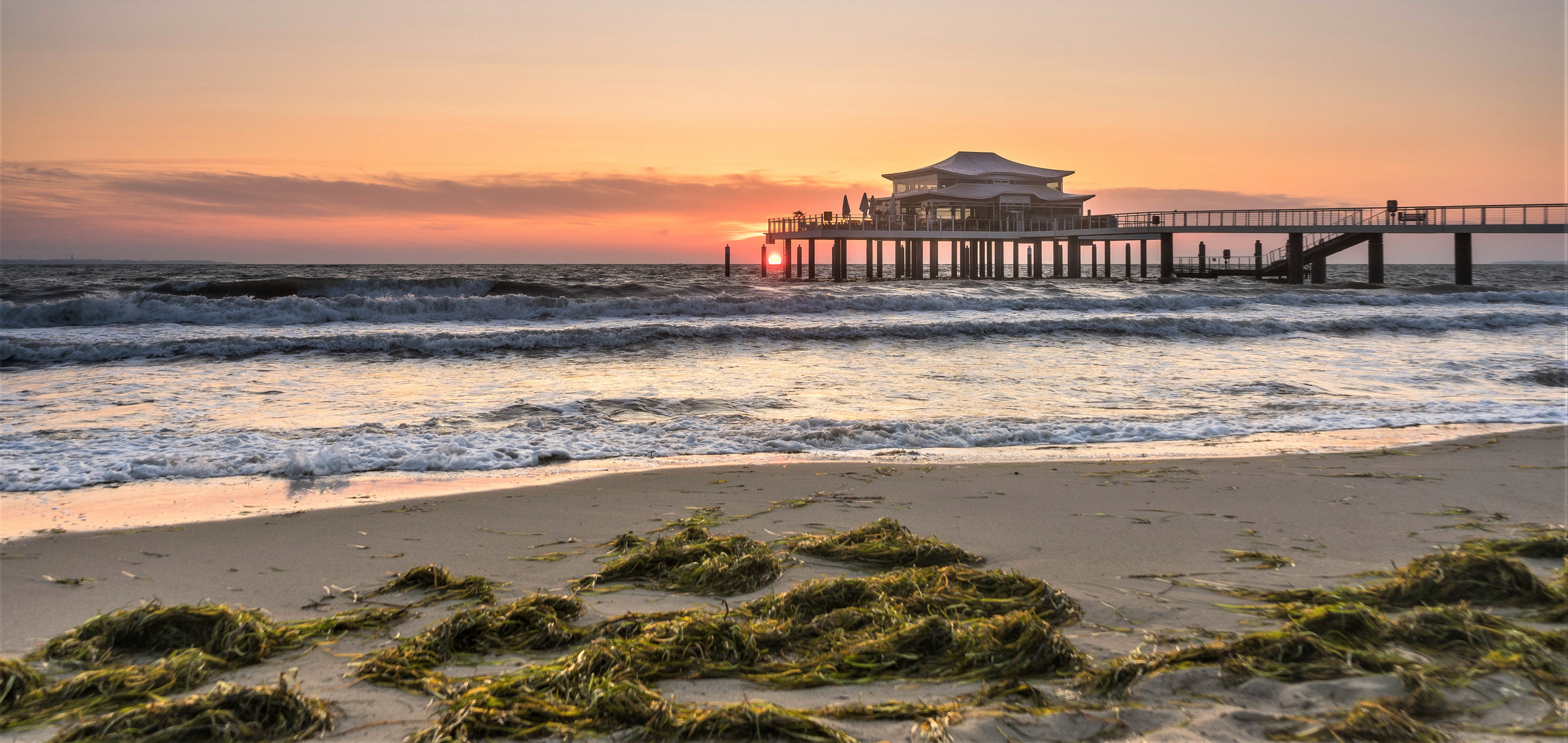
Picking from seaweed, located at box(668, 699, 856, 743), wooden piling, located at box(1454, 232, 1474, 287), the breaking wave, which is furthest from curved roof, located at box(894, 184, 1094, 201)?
seaweed, located at box(668, 699, 856, 743)

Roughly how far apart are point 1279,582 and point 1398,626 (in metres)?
0.66

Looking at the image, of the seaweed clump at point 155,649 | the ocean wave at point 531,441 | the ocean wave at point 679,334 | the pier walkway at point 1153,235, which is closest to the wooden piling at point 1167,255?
the pier walkway at point 1153,235

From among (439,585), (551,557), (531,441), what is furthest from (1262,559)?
(531,441)

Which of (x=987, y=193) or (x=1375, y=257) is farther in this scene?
(x=987, y=193)

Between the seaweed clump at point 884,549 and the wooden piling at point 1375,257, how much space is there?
42.9 metres

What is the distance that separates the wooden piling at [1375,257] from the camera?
38.1 meters

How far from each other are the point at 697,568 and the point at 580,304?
21805 mm

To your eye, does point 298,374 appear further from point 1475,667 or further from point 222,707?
point 1475,667

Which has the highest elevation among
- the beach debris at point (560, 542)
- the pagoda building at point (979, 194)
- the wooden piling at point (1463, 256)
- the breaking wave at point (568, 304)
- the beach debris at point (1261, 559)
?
the pagoda building at point (979, 194)

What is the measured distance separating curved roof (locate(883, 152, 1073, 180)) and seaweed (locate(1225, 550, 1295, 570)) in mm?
52554

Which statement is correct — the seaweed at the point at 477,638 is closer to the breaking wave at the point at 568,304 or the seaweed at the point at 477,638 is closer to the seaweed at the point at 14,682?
the seaweed at the point at 14,682

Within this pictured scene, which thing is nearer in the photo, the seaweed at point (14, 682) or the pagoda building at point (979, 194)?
the seaweed at point (14, 682)

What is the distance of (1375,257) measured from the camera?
126 ft

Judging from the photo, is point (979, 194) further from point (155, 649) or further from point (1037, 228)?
point (155, 649)
